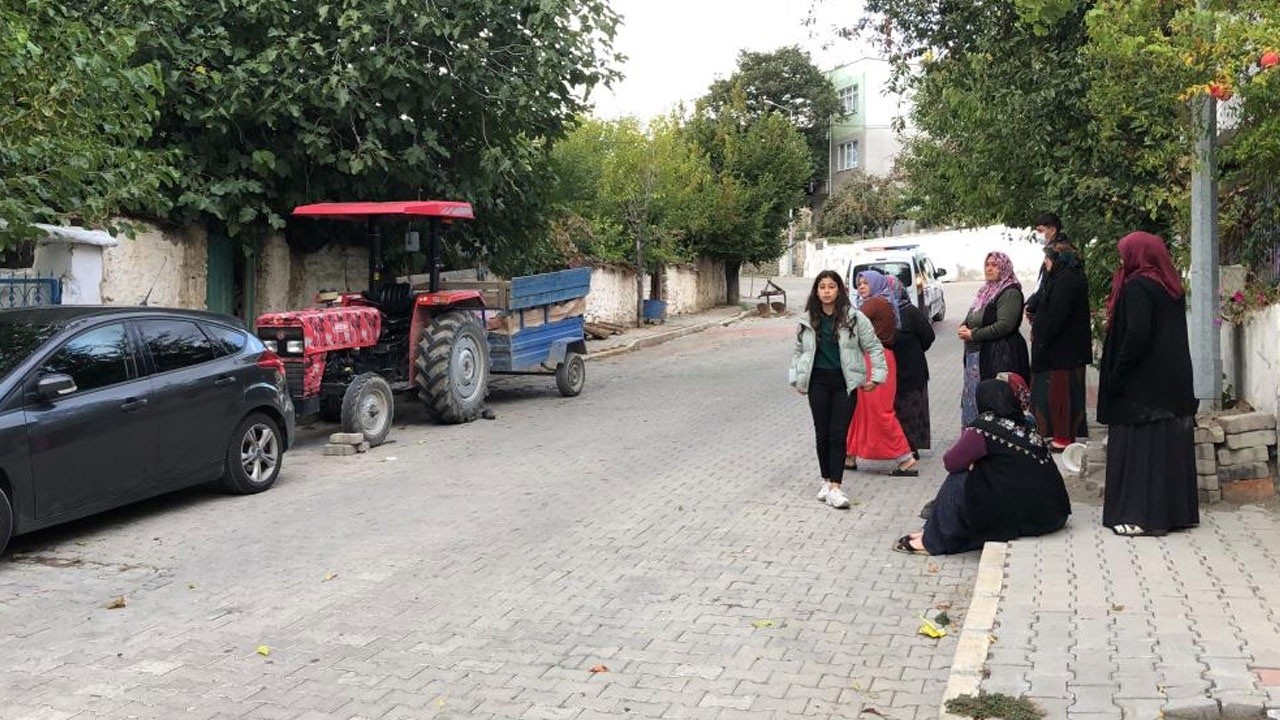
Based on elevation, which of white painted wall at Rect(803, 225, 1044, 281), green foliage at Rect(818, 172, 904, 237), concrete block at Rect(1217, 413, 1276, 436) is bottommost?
concrete block at Rect(1217, 413, 1276, 436)

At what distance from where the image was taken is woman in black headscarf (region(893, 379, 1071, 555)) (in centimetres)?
716

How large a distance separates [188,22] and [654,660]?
10.7 metres

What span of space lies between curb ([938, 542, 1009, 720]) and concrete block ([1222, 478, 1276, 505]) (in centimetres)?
207

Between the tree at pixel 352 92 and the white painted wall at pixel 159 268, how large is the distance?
1.27ft

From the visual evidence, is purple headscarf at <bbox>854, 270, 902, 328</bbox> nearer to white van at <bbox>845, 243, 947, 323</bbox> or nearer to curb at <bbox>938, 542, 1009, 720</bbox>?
curb at <bbox>938, 542, 1009, 720</bbox>

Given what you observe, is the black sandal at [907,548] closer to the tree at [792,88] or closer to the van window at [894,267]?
the van window at [894,267]

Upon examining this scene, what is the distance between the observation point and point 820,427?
28.6 feet

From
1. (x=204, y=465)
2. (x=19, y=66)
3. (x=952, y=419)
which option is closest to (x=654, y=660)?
(x=204, y=465)

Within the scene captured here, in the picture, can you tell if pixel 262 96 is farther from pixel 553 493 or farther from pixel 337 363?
pixel 553 493

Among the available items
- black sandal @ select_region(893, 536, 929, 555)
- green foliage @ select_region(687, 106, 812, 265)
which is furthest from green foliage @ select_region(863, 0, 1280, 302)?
green foliage @ select_region(687, 106, 812, 265)

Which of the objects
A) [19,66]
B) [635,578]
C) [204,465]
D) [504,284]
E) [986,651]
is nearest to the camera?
[986,651]

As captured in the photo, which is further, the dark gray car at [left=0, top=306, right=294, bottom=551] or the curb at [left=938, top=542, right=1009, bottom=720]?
the dark gray car at [left=0, top=306, right=294, bottom=551]

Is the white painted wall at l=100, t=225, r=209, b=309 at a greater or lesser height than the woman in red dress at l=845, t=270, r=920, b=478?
greater

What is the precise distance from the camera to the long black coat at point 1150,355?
7051 mm
